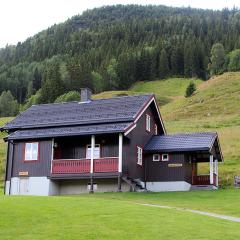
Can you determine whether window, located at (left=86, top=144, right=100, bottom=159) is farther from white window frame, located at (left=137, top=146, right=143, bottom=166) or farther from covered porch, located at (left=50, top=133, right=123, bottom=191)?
white window frame, located at (left=137, top=146, right=143, bottom=166)

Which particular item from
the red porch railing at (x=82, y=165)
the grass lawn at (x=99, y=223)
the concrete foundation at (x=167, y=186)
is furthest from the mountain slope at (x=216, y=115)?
the grass lawn at (x=99, y=223)

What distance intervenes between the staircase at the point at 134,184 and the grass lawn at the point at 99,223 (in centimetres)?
1251

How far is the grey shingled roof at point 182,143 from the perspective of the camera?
132 ft

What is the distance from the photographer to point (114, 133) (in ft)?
126

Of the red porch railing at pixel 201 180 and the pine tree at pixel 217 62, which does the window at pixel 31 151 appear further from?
the pine tree at pixel 217 62

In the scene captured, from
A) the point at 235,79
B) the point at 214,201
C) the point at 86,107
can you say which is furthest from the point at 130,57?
the point at 214,201

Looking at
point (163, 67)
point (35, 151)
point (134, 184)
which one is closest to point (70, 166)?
point (35, 151)

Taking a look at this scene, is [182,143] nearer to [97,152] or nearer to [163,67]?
[97,152]

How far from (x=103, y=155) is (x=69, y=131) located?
304cm

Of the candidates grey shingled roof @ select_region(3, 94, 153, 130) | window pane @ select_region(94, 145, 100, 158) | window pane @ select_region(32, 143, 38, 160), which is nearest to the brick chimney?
grey shingled roof @ select_region(3, 94, 153, 130)

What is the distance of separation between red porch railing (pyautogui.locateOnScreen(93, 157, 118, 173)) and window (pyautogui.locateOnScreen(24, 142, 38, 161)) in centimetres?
508

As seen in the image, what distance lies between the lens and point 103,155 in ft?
132

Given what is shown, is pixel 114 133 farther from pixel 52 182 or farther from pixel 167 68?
pixel 167 68

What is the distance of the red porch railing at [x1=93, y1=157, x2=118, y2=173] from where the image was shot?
3812 cm
